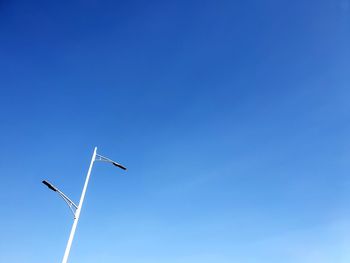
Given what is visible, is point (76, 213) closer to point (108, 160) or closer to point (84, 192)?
point (84, 192)

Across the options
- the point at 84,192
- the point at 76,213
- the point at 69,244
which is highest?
the point at 84,192

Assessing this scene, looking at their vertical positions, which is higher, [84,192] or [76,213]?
[84,192]

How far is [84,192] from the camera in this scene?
559 inches

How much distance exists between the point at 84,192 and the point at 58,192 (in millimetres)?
1394

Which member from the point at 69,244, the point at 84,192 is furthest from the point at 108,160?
the point at 69,244

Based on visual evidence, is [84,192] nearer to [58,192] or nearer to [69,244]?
[58,192]

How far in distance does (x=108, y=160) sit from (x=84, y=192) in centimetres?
278

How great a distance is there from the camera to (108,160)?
16531 millimetres

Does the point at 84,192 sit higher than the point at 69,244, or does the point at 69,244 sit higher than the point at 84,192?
the point at 84,192

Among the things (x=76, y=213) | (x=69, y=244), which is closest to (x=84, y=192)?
(x=76, y=213)

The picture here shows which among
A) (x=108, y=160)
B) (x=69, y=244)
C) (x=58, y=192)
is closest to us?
(x=69, y=244)

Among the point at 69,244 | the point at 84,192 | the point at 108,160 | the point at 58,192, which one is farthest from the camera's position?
the point at 108,160

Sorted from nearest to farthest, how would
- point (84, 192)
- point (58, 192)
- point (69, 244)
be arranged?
1. point (69, 244)
2. point (58, 192)
3. point (84, 192)

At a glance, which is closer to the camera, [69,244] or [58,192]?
[69,244]
